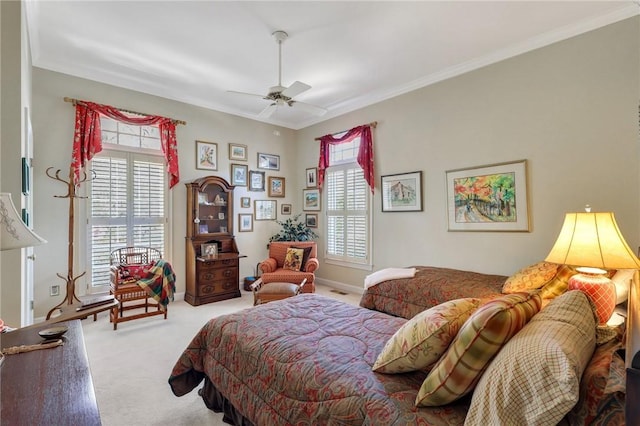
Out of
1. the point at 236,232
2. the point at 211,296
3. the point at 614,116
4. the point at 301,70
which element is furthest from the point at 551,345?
the point at 236,232

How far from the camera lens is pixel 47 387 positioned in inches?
42.4

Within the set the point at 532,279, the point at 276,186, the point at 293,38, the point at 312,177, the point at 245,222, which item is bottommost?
the point at 532,279

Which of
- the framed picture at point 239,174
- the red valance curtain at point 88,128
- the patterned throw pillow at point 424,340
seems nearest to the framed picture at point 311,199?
the framed picture at point 239,174

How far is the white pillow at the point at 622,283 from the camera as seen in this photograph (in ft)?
6.47

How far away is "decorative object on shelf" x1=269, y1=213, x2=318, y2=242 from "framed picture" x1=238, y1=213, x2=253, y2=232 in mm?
506

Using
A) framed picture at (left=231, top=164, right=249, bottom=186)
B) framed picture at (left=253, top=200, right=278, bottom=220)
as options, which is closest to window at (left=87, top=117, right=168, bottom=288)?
framed picture at (left=231, top=164, right=249, bottom=186)

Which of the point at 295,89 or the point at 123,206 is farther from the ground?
the point at 295,89

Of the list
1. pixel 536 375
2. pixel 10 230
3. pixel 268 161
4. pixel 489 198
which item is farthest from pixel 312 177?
pixel 536 375

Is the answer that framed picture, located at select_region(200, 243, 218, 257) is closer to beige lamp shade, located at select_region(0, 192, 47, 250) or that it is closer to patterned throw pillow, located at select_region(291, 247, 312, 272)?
patterned throw pillow, located at select_region(291, 247, 312, 272)

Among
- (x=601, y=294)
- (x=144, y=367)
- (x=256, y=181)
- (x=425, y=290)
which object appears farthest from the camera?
(x=256, y=181)

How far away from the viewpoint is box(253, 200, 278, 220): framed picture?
574 cm

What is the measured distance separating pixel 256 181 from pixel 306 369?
461 centimetres

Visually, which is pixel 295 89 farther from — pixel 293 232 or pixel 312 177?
pixel 293 232

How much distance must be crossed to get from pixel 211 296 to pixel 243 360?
322 cm
